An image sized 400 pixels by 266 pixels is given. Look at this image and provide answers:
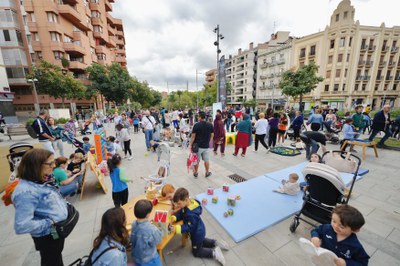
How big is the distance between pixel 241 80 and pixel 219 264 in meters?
51.1

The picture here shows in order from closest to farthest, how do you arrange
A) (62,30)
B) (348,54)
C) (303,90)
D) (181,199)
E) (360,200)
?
(181,199) < (360,200) < (303,90) < (62,30) < (348,54)

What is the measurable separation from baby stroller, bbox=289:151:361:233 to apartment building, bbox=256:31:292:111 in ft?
113

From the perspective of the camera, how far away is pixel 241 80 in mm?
48562

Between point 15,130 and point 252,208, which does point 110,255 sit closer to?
point 252,208

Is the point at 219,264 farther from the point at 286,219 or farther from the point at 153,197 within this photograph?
the point at 286,219

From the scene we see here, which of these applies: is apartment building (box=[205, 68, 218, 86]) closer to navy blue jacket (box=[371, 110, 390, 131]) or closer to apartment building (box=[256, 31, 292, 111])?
apartment building (box=[256, 31, 292, 111])

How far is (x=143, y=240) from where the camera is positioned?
1807 millimetres

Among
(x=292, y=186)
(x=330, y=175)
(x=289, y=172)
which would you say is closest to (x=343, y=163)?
(x=292, y=186)

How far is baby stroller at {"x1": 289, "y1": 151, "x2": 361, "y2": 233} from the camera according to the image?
247cm

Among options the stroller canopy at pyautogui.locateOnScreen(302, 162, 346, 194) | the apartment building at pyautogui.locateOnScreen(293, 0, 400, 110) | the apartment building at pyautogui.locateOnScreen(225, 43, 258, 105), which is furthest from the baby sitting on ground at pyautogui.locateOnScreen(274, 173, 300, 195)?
the apartment building at pyautogui.locateOnScreen(225, 43, 258, 105)

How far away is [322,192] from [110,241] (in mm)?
3077

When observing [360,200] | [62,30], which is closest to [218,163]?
[360,200]

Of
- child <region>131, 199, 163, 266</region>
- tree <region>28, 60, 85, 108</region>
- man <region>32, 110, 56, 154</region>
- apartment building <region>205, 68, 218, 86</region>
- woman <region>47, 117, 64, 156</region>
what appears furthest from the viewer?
apartment building <region>205, 68, 218, 86</region>

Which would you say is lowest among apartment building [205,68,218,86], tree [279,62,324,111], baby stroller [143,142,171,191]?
baby stroller [143,142,171,191]
